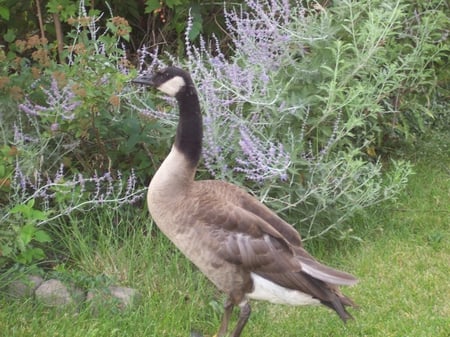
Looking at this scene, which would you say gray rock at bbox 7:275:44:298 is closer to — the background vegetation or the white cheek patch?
the background vegetation

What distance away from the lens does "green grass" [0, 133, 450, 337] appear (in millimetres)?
4539

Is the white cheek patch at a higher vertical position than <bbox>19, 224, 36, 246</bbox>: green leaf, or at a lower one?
higher

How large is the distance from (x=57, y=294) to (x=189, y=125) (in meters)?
1.38

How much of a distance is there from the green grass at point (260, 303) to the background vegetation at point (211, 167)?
0.01m

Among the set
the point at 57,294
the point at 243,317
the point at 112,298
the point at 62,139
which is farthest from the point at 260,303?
the point at 62,139

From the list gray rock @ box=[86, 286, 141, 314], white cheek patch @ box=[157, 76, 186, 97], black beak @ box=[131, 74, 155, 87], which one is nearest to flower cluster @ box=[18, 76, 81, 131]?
black beak @ box=[131, 74, 155, 87]

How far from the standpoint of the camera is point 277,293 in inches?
165

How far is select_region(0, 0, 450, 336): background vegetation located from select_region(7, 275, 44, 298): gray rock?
0.18 ft

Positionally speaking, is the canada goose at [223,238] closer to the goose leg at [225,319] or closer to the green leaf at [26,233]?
the goose leg at [225,319]

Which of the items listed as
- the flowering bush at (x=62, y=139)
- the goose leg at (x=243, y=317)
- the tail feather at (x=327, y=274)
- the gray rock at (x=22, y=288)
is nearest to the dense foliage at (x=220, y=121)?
the flowering bush at (x=62, y=139)

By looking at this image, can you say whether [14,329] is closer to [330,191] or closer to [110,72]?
[110,72]

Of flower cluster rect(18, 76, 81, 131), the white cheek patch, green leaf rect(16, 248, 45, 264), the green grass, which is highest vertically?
the white cheek patch

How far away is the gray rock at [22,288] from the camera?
469cm

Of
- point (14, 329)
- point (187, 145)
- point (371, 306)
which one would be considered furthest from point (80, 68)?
point (371, 306)
